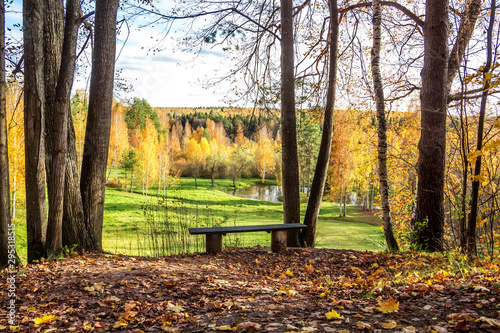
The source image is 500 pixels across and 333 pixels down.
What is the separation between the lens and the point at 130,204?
79.0ft

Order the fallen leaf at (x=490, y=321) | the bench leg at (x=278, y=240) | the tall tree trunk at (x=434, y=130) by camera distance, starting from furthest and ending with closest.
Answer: the bench leg at (x=278, y=240) → the tall tree trunk at (x=434, y=130) → the fallen leaf at (x=490, y=321)

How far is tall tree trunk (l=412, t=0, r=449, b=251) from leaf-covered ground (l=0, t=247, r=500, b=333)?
2.36 feet

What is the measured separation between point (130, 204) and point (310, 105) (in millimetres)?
19555

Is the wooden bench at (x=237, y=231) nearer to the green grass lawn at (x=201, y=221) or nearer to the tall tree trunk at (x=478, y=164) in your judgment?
the green grass lawn at (x=201, y=221)

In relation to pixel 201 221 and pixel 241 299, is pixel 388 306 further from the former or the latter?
pixel 201 221

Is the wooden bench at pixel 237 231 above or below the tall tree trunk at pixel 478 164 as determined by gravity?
below

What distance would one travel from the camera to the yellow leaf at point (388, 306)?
7.94 feet

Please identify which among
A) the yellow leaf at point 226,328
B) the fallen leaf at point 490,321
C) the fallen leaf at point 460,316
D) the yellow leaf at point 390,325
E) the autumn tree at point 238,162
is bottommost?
the yellow leaf at point 226,328

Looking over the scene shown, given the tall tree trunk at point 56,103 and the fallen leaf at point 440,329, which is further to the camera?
the tall tree trunk at point 56,103

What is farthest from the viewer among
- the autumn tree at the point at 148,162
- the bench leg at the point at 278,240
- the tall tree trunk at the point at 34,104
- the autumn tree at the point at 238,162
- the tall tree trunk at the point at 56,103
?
the autumn tree at the point at 238,162

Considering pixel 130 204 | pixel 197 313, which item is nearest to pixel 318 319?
pixel 197 313

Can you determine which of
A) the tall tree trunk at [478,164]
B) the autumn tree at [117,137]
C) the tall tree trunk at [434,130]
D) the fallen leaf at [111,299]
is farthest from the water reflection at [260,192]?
the fallen leaf at [111,299]

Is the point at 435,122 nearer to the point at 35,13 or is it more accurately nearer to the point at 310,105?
the point at 310,105

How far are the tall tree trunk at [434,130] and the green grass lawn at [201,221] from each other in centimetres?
326
